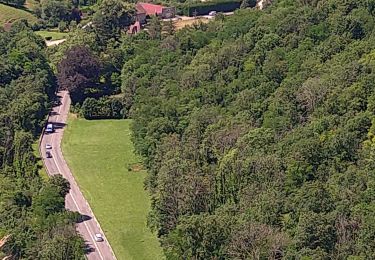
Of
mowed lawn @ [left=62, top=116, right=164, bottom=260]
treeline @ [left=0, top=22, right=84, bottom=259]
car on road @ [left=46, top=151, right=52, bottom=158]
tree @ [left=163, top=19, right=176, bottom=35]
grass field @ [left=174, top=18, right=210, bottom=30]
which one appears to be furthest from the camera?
grass field @ [left=174, top=18, right=210, bottom=30]

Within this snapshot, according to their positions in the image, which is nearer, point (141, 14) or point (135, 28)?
point (135, 28)

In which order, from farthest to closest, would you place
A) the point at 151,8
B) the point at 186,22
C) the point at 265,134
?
the point at 151,8, the point at 186,22, the point at 265,134

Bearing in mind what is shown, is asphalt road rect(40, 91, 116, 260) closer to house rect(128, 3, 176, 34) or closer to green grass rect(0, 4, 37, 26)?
house rect(128, 3, 176, 34)

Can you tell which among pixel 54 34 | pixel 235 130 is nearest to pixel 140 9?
pixel 54 34

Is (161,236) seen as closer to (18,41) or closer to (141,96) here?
(141,96)

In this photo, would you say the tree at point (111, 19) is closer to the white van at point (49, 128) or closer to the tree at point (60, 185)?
the white van at point (49, 128)

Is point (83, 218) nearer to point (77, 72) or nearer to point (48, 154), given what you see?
point (48, 154)

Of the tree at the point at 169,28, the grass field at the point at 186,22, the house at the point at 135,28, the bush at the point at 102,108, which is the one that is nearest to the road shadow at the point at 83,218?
the bush at the point at 102,108


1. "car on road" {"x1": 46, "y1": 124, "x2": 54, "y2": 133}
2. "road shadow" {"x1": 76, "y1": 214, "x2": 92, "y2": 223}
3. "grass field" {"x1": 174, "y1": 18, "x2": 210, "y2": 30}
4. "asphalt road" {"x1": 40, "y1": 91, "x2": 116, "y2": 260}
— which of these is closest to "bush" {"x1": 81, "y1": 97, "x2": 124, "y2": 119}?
"asphalt road" {"x1": 40, "y1": 91, "x2": 116, "y2": 260}
